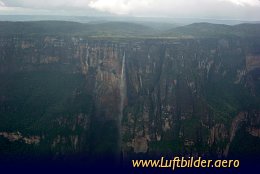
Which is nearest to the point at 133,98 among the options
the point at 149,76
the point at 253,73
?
the point at 149,76

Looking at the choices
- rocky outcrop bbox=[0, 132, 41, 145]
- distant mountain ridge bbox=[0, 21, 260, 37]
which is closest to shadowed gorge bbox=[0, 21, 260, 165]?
rocky outcrop bbox=[0, 132, 41, 145]

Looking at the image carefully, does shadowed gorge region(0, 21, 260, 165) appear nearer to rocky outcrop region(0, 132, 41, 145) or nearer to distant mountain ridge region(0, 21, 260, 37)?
rocky outcrop region(0, 132, 41, 145)

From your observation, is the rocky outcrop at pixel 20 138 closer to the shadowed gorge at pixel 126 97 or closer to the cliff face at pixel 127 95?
the shadowed gorge at pixel 126 97

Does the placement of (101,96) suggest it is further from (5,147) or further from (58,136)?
(5,147)

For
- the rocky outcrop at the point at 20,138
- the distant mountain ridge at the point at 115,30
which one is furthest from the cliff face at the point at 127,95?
the distant mountain ridge at the point at 115,30

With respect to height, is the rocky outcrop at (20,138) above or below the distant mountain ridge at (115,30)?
below

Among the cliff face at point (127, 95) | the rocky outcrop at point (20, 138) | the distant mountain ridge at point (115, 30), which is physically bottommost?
the rocky outcrop at point (20, 138)
